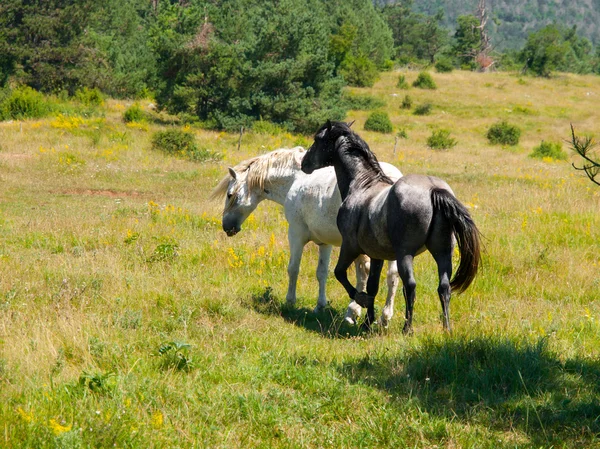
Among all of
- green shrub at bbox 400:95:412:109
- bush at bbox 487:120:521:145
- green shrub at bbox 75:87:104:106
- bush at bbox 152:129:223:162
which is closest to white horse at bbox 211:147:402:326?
bush at bbox 152:129:223:162

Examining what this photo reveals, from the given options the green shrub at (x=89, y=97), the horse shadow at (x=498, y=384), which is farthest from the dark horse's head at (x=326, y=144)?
the green shrub at (x=89, y=97)

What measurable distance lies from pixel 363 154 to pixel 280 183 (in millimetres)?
1842

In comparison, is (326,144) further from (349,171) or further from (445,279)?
(445,279)

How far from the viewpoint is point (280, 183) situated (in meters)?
8.18

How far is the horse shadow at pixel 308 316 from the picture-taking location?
6.59 metres

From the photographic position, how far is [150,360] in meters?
4.84

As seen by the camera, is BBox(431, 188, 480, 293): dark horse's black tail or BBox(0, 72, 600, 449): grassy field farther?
BBox(431, 188, 480, 293): dark horse's black tail

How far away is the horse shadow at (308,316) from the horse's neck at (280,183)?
1304 millimetres

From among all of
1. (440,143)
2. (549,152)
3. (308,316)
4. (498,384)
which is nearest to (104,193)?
(308,316)

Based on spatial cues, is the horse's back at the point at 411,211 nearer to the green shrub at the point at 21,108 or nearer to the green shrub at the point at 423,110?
the green shrub at the point at 21,108

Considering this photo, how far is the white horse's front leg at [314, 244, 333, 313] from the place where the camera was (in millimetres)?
7512

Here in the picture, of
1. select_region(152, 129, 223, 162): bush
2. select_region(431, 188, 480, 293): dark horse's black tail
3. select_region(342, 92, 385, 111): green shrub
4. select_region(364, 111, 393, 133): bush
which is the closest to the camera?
select_region(431, 188, 480, 293): dark horse's black tail

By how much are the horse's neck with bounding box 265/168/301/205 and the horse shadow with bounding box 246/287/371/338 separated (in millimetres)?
1304

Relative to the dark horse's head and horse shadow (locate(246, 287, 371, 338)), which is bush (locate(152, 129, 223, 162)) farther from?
the dark horse's head
